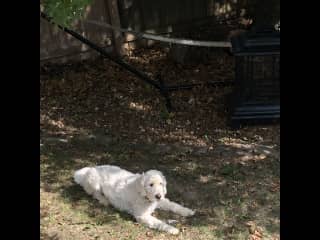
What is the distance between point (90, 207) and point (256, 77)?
269cm

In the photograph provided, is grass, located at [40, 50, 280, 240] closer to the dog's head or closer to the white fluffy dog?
the white fluffy dog

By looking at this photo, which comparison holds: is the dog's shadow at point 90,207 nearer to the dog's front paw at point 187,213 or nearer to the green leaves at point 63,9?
the dog's front paw at point 187,213

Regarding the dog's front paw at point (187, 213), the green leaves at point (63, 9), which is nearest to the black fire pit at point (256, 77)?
the dog's front paw at point (187, 213)

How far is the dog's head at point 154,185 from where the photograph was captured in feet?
14.6

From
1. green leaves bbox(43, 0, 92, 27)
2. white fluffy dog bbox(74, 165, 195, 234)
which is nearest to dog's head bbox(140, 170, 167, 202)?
white fluffy dog bbox(74, 165, 195, 234)

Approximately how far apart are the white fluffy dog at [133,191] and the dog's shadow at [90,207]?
0.17 feet

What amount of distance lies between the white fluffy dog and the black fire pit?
207 cm

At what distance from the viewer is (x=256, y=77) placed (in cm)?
645

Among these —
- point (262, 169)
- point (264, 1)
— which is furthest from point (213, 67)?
point (262, 169)

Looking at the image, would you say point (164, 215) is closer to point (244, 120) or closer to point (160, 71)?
point (244, 120)

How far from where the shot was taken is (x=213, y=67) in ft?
28.3
